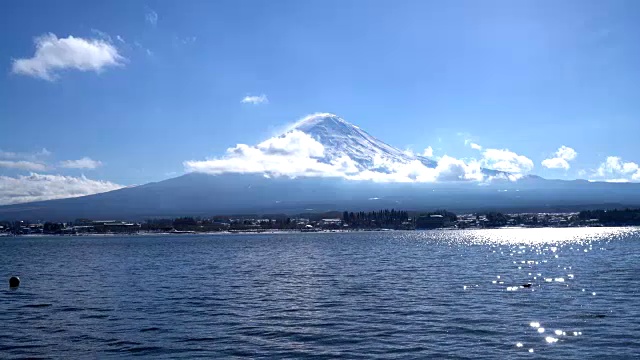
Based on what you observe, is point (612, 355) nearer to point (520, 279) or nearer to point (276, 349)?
point (276, 349)

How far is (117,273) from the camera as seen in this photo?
66.8 m

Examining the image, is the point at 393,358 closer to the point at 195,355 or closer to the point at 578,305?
the point at 195,355

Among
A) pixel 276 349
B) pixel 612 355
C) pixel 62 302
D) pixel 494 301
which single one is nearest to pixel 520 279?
pixel 494 301

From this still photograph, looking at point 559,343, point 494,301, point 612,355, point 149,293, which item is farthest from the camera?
point 149,293

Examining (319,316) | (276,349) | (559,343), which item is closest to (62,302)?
(319,316)

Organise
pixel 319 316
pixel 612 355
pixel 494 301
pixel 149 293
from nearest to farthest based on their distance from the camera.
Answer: pixel 612 355
pixel 319 316
pixel 494 301
pixel 149 293

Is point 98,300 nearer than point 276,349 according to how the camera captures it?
No

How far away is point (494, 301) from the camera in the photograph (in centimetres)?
3888

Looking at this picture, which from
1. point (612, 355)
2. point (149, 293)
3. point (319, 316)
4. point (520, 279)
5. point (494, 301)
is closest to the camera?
point (612, 355)

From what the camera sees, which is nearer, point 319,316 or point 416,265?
point 319,316

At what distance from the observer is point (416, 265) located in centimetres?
6944

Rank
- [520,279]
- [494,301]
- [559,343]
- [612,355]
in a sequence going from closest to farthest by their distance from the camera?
[612,355], [559,343], [494,301], [520,279]

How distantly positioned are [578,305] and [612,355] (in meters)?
12.5

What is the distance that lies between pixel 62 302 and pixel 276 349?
75.3 ft
